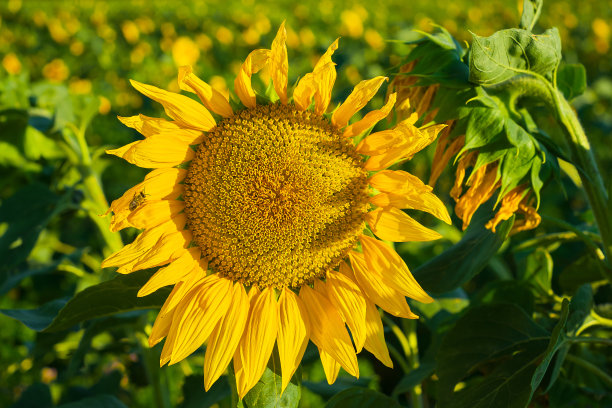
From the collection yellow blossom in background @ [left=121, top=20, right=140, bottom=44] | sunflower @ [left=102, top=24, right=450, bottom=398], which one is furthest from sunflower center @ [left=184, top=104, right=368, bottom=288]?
yellow blossom in background @ [left=121, top=20, right=140, bottom=44]

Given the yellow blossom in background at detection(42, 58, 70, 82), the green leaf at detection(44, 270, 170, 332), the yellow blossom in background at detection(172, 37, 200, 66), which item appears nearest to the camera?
the green leaf at detection(44, 270, 170, 332)

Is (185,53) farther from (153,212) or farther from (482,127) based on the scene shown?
(482,127)

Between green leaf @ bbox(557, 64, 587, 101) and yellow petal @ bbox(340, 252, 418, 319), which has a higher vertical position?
green leaf @ bbox(557, 64, 587, 101)

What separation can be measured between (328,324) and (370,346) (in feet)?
0.24

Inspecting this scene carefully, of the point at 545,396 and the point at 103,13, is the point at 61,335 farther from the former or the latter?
the point at 103,13

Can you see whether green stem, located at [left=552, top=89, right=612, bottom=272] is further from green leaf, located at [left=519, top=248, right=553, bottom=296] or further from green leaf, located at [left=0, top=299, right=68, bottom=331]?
green leaf, located at [left=0, top=299, right=68, bottom=331]

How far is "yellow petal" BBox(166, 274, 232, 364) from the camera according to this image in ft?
3.02

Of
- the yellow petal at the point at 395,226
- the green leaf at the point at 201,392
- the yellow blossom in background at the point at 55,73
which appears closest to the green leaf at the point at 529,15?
the yellow petal at the point at 395,226

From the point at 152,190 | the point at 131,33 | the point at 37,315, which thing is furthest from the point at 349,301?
the point at 131,33

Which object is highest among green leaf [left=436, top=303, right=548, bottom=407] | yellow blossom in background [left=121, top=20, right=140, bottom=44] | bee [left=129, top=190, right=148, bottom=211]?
bee [left=129, top=190, right=148, bottom=211]

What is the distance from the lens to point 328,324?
0.96 m

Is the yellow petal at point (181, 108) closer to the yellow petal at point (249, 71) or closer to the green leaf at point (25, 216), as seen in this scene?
the yellow petal at point (249, 71)

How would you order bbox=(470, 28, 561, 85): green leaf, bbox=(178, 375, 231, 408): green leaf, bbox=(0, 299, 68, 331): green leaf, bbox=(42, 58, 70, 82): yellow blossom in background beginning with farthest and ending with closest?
1. bbox=(42, 58, 70, 82): yellow blossom in background
2. bbox=(178, 375, 231, 408): green leaf
3. bbox=(0, 299, 68, 331): green leaf
4. bbox=(470, 28, 561, 85): green leaf

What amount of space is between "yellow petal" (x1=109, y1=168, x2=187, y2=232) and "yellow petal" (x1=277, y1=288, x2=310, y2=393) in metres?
0.25
